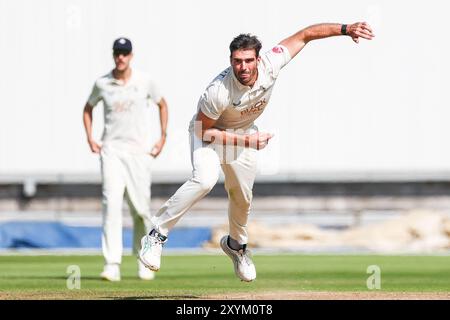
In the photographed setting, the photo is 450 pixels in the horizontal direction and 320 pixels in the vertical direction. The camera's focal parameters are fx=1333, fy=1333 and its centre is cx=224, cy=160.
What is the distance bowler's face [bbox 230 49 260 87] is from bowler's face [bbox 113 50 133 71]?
3.26m

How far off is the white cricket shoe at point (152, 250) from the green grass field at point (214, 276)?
0.40m

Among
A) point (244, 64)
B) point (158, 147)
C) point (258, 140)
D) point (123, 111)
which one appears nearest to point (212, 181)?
point (258, 140)

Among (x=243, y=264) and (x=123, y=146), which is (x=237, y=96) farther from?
(x=123, y=146)

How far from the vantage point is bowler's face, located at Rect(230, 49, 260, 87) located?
982 centimetres

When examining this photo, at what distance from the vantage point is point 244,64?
9.82 meters

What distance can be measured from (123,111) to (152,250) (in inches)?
130

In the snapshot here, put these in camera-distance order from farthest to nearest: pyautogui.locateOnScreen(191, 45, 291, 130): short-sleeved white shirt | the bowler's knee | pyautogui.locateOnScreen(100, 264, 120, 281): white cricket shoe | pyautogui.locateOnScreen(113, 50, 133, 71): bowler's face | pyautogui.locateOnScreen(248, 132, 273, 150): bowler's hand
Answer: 1. pyautogui.locateOnScreen(113, 50, 133, 71): bowler's face
2. pyautogui.locateOnScreen(100, 264, 120, 281): white cricket shoe
3. the bowler's knee
4. pyautogui.locateOnScreen(191, 45, 291, 130): short-sleeved white shirt
5. pyautogui.locateOnScreen(248, 132, 273, 150): bowler's hand

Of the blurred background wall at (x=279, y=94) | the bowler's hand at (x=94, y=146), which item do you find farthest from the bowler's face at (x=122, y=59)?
the blurred background wall at (x=279, y=94)

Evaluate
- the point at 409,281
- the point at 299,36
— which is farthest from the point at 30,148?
the point at 299,36

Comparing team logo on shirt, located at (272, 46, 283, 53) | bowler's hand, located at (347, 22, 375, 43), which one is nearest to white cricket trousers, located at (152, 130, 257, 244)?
team logo on shirt, located at (272, 46, 283, 53)

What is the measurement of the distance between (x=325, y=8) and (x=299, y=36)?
1287 centimetres

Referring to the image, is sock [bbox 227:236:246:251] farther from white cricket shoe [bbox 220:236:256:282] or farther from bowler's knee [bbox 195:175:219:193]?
bowler's knee [bbox 195:175:219:193]

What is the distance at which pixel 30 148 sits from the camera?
23.8m

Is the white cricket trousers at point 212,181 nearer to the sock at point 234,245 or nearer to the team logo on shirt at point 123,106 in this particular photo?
the sock at point 234,245
